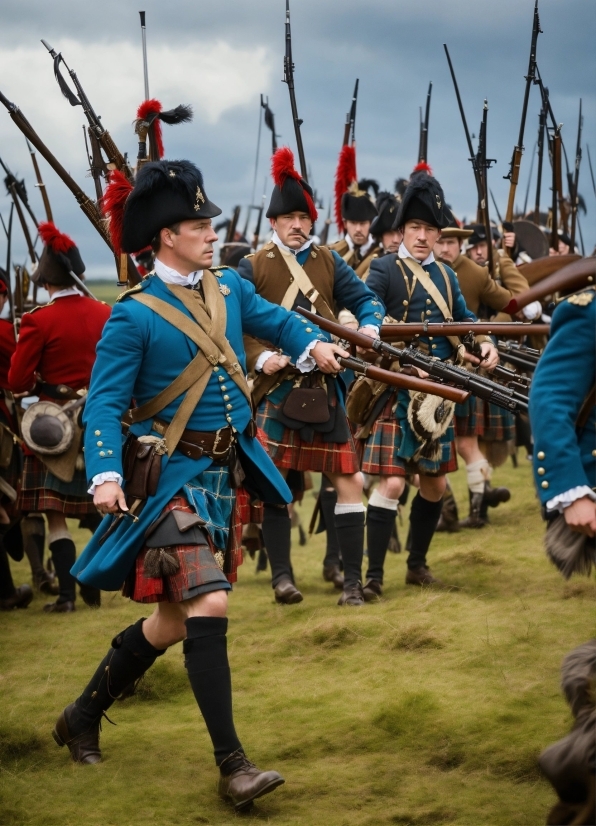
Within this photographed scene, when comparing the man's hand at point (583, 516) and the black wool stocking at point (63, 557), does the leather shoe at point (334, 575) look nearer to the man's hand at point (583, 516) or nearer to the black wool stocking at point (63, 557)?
the black wool stocking at point (63, 557)

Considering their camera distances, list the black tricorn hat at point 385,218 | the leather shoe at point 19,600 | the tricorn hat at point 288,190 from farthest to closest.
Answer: the black tricorn hat at point 385,218
the leather shoe at point 19,600
the tricorn hat at point 288,190

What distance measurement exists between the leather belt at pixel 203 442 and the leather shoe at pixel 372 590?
2427 mm

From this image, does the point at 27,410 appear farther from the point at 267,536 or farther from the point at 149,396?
the point at 149,396

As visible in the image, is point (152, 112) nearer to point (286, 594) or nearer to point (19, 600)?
point (286, 594)

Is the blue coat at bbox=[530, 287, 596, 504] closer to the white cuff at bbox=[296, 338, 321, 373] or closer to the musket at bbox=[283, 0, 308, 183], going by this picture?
the white cuff at bbox=[296, 338, 321, 373]

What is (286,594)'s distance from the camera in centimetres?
646

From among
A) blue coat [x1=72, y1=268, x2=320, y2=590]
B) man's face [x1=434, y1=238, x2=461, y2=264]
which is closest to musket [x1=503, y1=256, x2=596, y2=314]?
blue coat [x1=72, y1=268, x2=320, y2=590]

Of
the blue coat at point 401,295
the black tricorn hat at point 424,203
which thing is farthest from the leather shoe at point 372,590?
the black tricorn hat at point 424,203

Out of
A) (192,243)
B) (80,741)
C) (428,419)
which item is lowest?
(80,741)

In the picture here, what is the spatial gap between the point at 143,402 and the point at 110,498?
1.41 feet

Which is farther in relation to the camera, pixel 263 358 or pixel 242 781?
pixel 263 358

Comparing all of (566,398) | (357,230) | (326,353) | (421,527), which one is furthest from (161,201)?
(357,230)

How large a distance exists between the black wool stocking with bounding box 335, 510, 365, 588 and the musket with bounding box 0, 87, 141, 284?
1.83 metres

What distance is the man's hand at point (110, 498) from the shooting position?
3.82 metres
